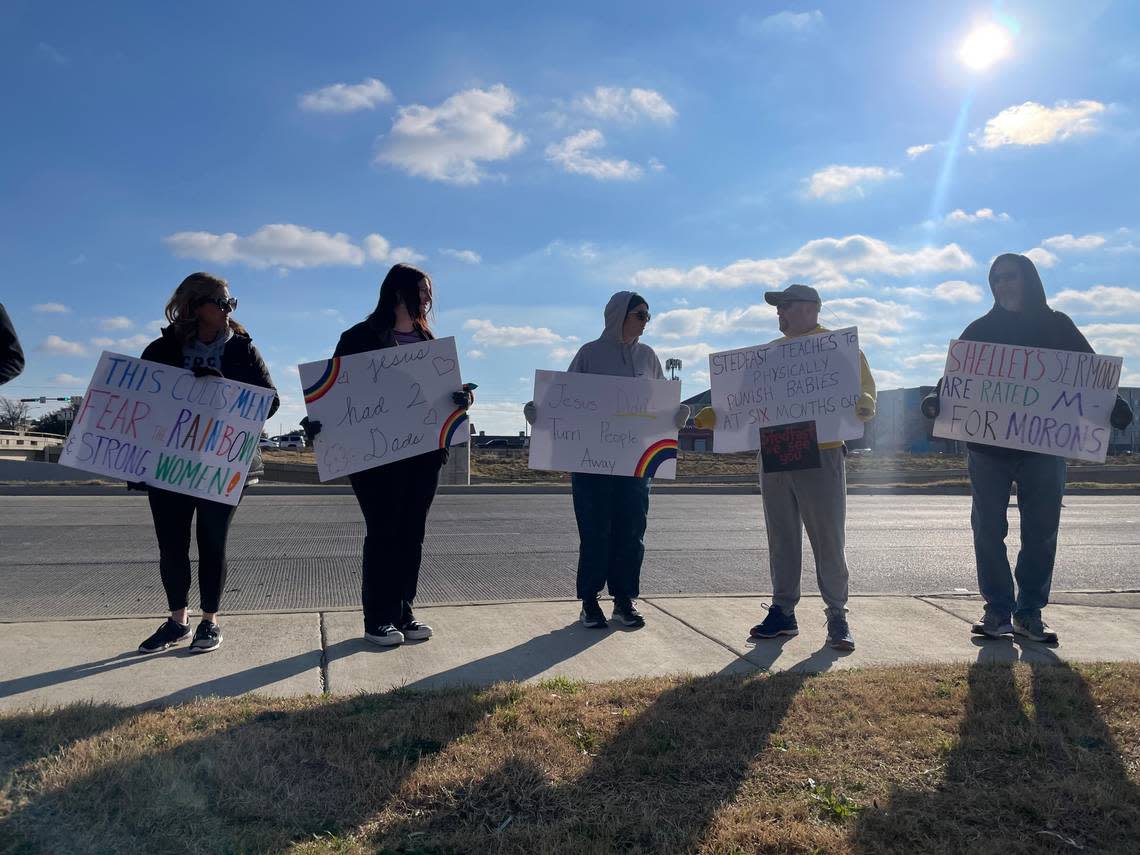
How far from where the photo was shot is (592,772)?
297cm

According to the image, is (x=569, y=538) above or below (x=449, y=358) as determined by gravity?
below

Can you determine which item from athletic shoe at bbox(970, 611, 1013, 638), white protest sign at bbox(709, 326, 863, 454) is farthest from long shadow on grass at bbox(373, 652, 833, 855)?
athletic shoe at bbox(970, 611, 1013, 638)

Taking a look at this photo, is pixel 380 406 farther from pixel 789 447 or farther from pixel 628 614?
pixel 789 447

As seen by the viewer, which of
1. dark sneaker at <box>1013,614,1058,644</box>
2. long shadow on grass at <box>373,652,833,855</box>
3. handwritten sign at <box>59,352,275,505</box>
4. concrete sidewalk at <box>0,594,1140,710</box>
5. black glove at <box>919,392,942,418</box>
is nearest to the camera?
long shadow on grass at <box>373,652,833,855</box>

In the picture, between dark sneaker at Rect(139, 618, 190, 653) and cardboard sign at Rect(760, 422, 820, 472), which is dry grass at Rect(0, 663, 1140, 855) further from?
cardboard sign at Rect(760, 422, 820, 472)

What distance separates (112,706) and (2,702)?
0.54 metres

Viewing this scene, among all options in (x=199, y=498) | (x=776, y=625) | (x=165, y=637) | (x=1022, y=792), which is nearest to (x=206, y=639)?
(x=165, y=637)

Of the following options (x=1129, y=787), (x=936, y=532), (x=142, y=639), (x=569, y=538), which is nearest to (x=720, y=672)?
(x=1129, y=787)

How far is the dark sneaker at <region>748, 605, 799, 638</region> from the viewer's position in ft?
16.4

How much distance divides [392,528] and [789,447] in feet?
7.06

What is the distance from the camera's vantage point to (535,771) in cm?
295

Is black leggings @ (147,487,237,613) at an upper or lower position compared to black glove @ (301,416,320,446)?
lower

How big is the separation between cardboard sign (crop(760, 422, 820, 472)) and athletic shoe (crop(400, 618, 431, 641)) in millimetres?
2053

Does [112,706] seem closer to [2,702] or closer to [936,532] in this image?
[2,702]
